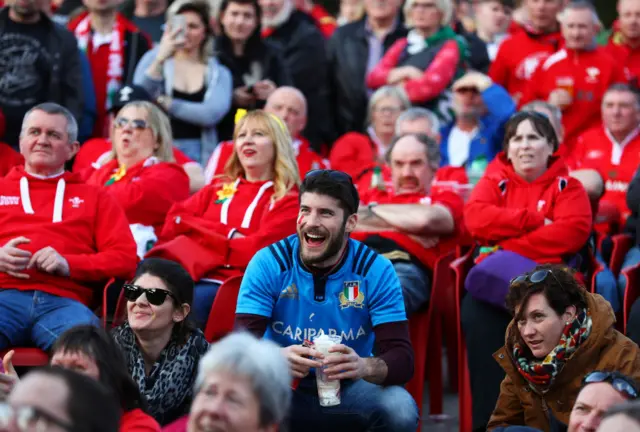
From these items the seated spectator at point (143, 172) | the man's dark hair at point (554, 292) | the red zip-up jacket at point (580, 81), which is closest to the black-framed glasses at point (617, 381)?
the man's dark hair at point (554, 292)

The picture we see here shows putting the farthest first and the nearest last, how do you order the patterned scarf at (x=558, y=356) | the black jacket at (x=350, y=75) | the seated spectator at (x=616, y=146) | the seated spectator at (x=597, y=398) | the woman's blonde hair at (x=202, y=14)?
the black jacket at (x=350, y=75), the woman's blonde hair at (x=202, y=14), the seated spectator at (x=616, y=146), the patterned scarf at (x=558, y=356), the seated spectator at (x=597, y=398)

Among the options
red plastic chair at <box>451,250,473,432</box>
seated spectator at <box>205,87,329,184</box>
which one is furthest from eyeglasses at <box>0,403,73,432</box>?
seated spectator at <box>205,87,329,184</box>

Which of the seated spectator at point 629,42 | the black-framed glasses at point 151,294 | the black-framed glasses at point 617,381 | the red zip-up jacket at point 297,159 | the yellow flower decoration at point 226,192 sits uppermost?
the seated spectator at point 629,42

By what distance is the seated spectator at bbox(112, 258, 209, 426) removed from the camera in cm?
489

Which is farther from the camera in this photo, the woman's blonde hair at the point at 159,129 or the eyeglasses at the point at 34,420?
the woman's blonde hair at the point at 159,129

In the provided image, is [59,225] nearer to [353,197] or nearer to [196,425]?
[353,197]

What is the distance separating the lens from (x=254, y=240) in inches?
240

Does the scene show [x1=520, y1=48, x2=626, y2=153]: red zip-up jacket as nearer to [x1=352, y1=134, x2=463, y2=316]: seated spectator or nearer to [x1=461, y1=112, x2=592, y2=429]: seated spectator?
[x1=352, y1=134, x2=463, y2=316]: seated spectator

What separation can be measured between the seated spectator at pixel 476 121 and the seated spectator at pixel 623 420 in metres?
4.85

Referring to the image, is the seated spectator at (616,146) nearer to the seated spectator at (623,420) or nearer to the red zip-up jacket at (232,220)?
the red zip-up jacket at (232,220)

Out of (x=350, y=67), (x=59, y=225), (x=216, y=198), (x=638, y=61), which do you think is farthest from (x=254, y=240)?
(x=638, y=61)

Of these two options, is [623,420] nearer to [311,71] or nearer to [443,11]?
[443,11]

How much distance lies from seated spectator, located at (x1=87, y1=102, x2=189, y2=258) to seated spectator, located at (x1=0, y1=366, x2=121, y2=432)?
11.0ft

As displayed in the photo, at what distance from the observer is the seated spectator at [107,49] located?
28.3 feet
